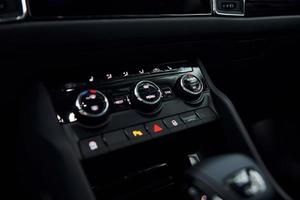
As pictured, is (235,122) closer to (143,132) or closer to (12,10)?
(143,132)

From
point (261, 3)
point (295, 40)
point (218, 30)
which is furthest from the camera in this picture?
point (295, 40)

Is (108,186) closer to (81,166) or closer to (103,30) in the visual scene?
(81,166)

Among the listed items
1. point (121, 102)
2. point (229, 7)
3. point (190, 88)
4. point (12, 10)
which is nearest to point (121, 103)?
point (121, 102)

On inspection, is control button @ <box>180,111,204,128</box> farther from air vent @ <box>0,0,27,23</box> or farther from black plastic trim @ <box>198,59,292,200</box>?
air vent @ <box>0,0,27,23</box>

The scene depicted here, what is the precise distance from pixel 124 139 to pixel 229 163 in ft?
0.80

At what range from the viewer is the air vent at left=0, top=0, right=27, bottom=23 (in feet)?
2.27

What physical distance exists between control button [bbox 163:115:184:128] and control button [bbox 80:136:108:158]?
0.18 m

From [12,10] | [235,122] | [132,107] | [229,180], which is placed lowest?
[229,180]

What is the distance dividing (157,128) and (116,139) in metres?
0.12

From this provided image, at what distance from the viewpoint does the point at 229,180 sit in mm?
670

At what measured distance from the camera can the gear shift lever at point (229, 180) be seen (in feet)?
2.15

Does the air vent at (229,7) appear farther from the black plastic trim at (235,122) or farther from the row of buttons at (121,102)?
the row of buttons at (121,102)

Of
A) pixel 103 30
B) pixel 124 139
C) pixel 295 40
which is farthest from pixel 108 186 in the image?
pixel 295 40

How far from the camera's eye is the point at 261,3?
1.16 m
